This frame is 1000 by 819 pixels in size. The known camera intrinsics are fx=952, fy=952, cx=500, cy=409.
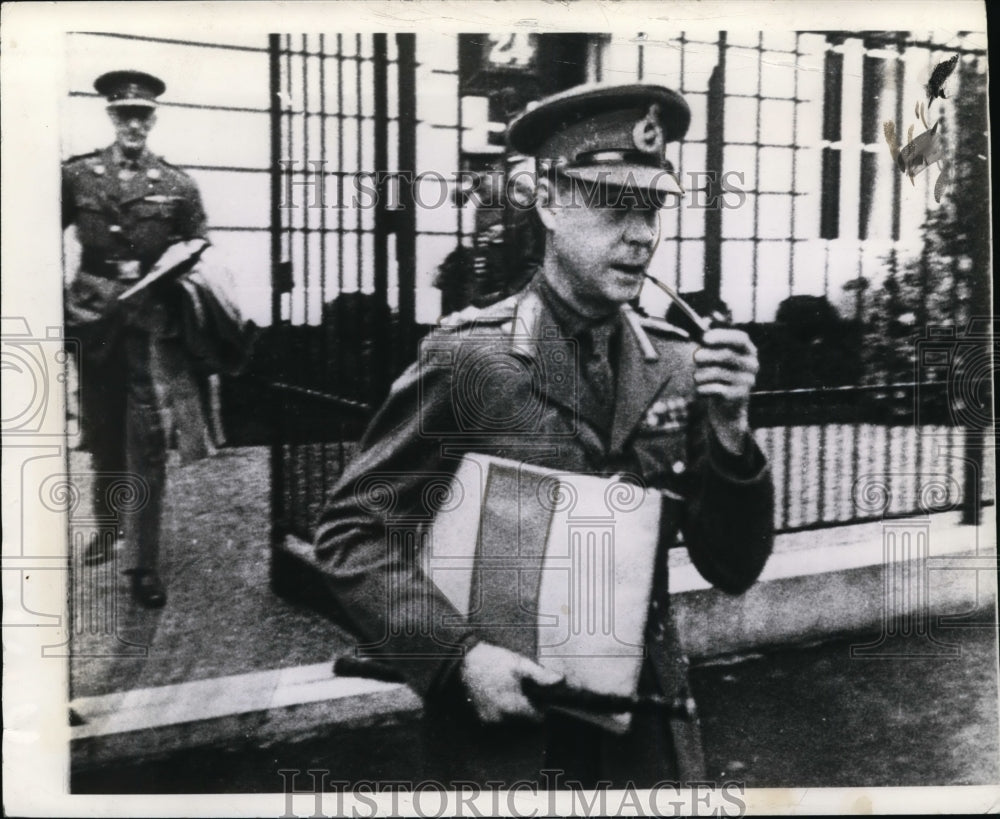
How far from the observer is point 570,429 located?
3.63 metres

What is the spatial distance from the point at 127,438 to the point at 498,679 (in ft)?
5.55

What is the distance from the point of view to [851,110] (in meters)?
3.73

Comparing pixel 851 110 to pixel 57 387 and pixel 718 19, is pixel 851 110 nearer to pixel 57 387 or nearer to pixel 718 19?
pixel 718 19

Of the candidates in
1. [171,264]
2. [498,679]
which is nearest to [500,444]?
[498,679]

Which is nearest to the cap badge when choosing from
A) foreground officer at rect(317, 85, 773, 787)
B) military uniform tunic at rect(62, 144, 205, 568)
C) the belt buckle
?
foreground officer at rect(317, 85, 773, 787)

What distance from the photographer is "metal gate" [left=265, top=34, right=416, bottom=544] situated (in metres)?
3.62

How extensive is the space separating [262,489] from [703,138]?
2.17 metres

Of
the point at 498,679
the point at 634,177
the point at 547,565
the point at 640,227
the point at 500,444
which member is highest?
the point at 634,177

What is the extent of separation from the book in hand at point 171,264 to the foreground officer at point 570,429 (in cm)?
93

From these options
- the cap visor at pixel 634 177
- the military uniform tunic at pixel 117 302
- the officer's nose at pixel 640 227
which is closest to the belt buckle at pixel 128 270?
the military uniform tunic at pixel 117 302

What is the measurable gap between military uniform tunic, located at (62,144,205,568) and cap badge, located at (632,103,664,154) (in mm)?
1689

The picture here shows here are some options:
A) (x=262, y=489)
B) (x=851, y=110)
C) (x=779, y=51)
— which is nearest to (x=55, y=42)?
(x=262, y=489)

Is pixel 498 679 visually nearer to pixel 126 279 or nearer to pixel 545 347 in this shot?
pixel 545 347

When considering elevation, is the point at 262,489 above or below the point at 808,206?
below
